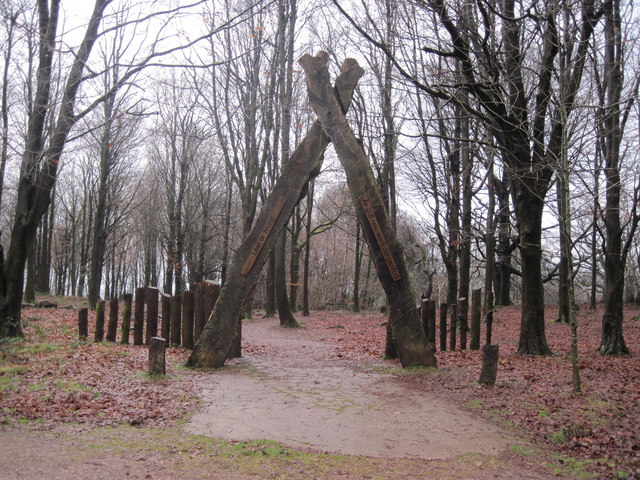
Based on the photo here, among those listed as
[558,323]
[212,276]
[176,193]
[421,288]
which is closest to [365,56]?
[558,323]

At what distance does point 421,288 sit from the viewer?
113ft

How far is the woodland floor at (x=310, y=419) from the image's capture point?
15.6 ft

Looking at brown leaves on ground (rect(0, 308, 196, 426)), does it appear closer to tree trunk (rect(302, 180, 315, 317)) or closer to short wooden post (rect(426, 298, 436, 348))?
short wooden post (rect(426, 298, 436, 348))

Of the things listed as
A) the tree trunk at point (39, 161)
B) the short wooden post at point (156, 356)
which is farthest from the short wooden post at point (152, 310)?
the short wooden post at point (156, 356)

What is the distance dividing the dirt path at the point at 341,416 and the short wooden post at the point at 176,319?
2.76 meters

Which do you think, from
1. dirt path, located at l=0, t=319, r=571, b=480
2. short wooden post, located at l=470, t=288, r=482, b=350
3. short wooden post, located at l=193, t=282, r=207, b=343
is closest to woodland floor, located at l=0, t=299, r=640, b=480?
dirt path, located at l=0, t=319, r=571, b=480

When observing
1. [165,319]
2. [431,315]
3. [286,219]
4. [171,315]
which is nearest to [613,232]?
[431,315]

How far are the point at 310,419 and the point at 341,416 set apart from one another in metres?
0.42

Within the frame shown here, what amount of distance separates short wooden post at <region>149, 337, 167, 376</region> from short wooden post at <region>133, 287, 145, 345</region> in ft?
12.7

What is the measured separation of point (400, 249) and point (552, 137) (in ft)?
13.5

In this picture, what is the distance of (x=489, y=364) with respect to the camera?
8047 millimetres

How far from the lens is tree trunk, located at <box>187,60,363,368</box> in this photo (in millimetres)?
8984

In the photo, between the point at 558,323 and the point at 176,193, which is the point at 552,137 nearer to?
the point at 558,323

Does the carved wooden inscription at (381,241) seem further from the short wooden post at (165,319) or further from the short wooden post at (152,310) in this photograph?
the short wooden post at (165,319)
